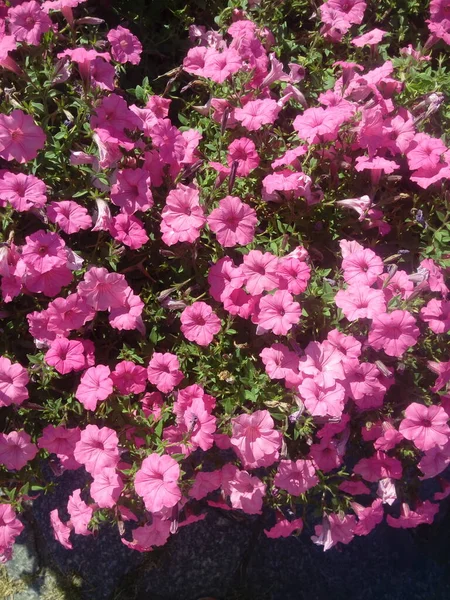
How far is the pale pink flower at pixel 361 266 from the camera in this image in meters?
2.10

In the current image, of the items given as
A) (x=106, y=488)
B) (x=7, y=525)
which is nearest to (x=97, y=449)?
(x=106, y=488)

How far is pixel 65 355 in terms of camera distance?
2156 millimetres

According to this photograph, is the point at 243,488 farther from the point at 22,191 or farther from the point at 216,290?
the point at 22,191

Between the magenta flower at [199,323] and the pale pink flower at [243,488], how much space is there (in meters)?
→ 0.48

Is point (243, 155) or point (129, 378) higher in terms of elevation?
point (243, 155)

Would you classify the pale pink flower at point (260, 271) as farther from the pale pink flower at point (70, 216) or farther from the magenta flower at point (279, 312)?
the pale pink flower at point (70, 216)

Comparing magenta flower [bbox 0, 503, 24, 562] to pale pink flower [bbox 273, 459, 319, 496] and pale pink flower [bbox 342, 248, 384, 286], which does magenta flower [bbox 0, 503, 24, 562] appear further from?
pale pink flower [bbox 342, 248, 384, 286]

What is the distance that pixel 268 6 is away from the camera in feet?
8.95

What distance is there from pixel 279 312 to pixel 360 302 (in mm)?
267

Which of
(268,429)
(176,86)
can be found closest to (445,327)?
(268,429)

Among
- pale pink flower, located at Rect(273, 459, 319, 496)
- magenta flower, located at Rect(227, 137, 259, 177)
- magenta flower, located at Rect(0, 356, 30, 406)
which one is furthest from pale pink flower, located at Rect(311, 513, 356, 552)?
magenta flower, located at Rect(227, 137, 259, 177)

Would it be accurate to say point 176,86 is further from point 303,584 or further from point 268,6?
point 303,584

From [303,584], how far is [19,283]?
189 cm

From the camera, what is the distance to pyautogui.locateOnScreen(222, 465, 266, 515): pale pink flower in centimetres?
224
